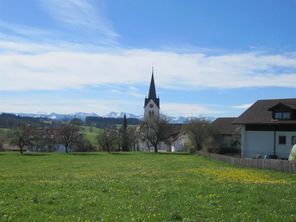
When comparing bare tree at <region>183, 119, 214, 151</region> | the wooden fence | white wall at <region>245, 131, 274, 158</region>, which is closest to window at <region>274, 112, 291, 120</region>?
white wall at <region>245, 131, 274, 158</region>

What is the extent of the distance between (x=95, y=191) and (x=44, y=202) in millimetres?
3189

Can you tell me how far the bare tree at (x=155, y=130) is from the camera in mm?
105062

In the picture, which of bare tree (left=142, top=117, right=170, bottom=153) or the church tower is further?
the church tower

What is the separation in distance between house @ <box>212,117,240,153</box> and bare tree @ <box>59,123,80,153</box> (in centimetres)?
3173

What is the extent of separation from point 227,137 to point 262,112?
24196 millimetres

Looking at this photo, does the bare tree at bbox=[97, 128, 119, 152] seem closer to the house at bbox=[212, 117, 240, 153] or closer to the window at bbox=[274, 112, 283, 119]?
the house at bbox=[212, 117, 240, 153]

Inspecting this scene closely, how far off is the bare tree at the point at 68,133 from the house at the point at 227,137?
31.7m

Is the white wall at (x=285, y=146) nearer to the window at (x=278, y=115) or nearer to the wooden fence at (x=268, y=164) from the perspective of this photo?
the window at (x=278, y=115)

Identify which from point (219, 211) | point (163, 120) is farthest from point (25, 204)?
point (163, 120)

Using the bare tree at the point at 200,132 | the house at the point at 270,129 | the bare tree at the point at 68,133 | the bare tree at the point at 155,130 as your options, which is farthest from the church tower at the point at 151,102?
the house at the point at 270,129

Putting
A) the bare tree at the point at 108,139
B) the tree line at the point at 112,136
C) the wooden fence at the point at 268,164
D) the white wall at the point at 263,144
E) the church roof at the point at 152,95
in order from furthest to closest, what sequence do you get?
A: the church roof at the point at 152,95, the bare tree at the point at 108,139, the tree line at the point at 112,136, the white wall at the point at 263,144, the wooden fence at the point at 268,164

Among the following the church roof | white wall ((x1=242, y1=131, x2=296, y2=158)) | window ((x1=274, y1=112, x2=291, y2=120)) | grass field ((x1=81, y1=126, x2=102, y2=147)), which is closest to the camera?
white wall ((x1=242, y1=131, x2=296, y2=158))

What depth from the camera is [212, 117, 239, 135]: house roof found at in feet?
318

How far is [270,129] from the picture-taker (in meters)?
68.1
